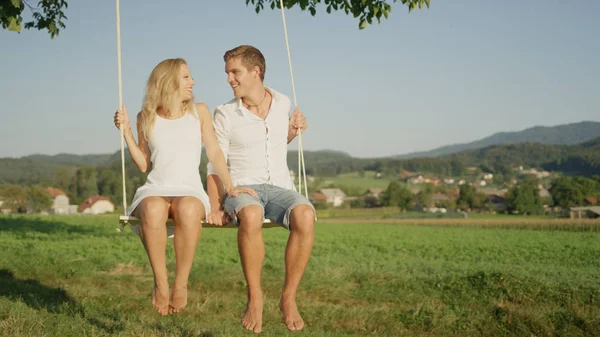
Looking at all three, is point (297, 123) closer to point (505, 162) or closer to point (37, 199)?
point (37, 199)

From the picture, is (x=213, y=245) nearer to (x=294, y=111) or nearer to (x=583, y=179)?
(x=294, y=111)

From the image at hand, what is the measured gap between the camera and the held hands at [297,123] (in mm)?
5613

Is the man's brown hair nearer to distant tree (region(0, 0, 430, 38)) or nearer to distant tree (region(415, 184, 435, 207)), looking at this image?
distant tree (region(0, 0, 430, 38))


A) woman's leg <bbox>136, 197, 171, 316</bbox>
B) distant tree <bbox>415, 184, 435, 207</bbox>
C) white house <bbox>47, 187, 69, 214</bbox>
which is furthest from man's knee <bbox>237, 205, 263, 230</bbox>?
distant tree <bbox>415, 184, 435, 207</bbox>

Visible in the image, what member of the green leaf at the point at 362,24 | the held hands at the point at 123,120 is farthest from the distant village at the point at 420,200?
the held hands at the point at 123,120

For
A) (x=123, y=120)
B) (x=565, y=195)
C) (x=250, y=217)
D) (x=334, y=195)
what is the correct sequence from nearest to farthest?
(x=250, y=217), (x=123, y=120), (x=565, y=195), (x=334, y=195)

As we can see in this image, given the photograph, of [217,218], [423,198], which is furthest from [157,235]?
[423,198]

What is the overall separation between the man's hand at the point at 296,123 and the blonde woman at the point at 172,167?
0.71m

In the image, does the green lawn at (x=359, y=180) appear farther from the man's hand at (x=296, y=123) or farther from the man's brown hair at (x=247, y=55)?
the man's brown hair at (x=247, y=55)

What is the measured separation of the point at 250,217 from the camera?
4.92 metres

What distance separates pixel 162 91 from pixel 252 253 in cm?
136

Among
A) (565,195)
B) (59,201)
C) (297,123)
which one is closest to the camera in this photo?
(297,123)

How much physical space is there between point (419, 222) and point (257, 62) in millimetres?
40363

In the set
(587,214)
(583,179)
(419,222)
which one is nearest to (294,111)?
(419,222)
